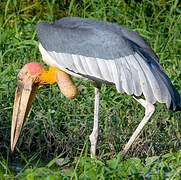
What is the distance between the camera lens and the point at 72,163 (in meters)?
4.79

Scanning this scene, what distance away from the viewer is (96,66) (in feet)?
15.5

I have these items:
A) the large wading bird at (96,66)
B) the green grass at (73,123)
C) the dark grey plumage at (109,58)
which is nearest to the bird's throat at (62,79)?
the large wading bird at (96,66)

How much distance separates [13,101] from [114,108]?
1.12 meters

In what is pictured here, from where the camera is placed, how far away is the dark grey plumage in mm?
4547

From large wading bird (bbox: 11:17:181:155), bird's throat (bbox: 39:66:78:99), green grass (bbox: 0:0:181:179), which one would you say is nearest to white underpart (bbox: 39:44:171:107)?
large wading bird (bbox: 11:17:181:155)

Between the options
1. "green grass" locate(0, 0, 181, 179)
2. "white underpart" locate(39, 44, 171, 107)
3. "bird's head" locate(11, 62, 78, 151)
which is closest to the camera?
"white underpart" locate(39, 44, 171, 107)

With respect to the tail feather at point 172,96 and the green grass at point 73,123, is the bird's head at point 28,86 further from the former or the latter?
the tail feather at point 172,96

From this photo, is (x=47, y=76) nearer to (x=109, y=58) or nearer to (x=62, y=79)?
(x=62, y=79)

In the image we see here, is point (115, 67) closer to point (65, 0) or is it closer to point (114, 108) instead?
point (114, 108)

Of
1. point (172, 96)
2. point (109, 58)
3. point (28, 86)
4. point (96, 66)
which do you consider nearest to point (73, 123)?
point (28, 86)

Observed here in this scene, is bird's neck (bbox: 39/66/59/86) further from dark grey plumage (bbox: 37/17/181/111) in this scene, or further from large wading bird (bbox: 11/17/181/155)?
dark grey plumage (bbox: 37/17/181/111)

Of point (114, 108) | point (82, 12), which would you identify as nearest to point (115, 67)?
point (114, 108)

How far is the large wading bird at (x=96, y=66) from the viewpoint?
4.56m

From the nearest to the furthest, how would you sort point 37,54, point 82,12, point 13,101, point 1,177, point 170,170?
1. point 1,177
2. point 170,170
3. point 13,101
4. point 37,54
5. point 82,12
